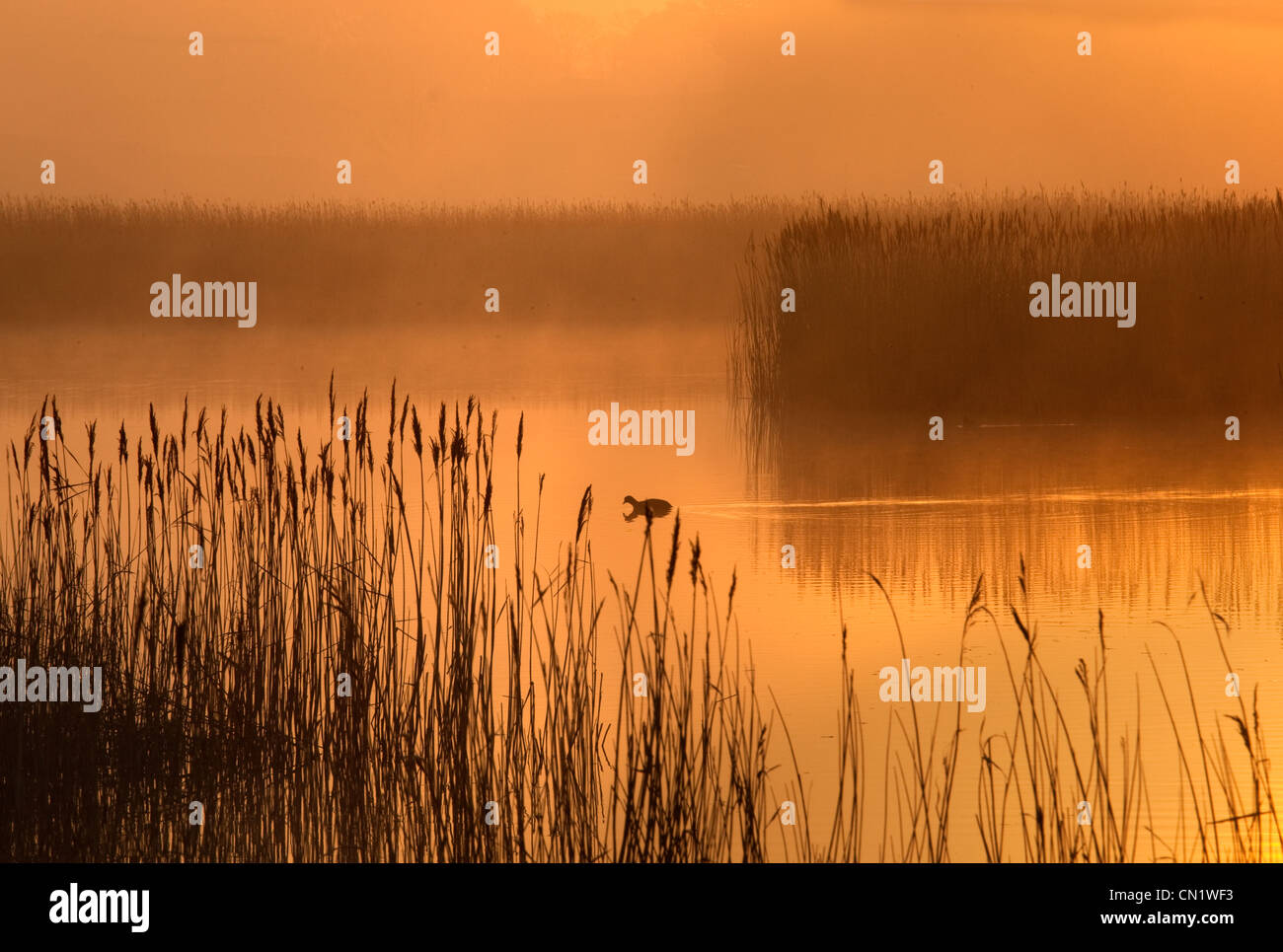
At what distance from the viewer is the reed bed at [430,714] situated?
2451 millimetres

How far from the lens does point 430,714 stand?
2559 millimetres

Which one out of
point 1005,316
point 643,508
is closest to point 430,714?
point 643,508

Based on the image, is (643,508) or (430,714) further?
(643,508)

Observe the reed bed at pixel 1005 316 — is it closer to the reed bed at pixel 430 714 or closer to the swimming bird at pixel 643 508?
the swimming bird at pixel 643 508

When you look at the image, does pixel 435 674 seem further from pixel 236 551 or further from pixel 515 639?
pixel 236 551

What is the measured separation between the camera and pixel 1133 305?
3713 mm

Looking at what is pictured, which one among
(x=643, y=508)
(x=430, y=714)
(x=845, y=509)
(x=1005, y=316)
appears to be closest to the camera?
(x=430, y=714)

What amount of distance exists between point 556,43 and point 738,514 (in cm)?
139

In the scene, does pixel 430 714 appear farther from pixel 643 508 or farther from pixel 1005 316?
pixel 1005 316

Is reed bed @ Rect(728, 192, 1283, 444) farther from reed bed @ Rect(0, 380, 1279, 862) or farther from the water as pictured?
reed bed @ Rect(0, 380, 1279, 862)

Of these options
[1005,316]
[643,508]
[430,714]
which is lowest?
[430,714]

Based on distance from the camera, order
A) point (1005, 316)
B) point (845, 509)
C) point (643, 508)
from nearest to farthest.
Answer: point (643, 508)
point (845, 509)
point (1005, 316)

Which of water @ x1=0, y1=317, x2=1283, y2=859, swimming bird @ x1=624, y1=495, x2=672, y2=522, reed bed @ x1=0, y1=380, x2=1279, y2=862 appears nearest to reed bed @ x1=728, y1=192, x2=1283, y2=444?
water @ x1=0, y1=317, x2=1283, y2=859
